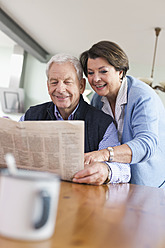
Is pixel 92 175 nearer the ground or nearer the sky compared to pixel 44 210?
nearer the ground

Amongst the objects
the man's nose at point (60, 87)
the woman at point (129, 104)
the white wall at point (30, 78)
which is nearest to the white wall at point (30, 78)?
the white wall at point (30, 78)

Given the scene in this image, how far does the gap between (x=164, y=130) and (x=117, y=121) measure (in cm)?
29

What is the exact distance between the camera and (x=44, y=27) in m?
5.63

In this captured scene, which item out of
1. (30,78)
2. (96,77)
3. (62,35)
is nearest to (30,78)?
(30,78)

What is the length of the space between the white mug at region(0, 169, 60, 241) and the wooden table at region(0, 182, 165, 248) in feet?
0.05

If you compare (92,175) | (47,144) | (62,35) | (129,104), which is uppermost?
(62,35)

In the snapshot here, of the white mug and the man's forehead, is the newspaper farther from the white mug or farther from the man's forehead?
the white mug

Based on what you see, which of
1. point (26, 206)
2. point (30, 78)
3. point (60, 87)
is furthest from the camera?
point (30, 78)

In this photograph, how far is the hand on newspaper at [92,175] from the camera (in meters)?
1.25

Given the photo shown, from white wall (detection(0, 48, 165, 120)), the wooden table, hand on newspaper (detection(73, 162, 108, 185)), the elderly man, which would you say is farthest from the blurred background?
the wooden table

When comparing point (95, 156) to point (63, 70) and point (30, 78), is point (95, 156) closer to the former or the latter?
point (63, 70)

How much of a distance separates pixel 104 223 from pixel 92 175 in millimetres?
577

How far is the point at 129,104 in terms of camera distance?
5.73 feet

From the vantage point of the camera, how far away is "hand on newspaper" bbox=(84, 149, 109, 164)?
1341 mm
